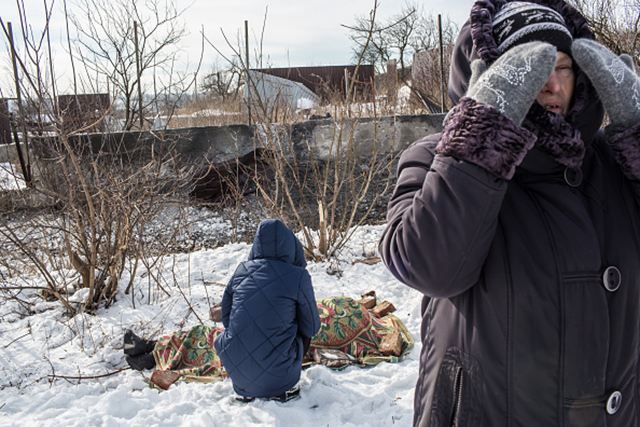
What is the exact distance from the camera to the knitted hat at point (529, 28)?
3.75ft

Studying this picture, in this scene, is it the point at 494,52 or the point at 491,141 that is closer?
the point at 491,141

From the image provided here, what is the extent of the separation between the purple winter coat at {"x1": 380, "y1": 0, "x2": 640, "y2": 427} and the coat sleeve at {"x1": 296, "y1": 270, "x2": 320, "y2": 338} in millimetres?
2232

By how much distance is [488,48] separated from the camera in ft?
3.76

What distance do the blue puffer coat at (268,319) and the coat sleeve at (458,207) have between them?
7.50 ft

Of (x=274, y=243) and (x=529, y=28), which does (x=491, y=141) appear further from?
(x=274, y=243)

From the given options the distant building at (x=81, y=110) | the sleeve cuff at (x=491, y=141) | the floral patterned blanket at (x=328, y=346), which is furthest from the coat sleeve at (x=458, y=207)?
the distant building at (x=81, y=110)

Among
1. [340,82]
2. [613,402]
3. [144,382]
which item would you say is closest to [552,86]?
[613,402]

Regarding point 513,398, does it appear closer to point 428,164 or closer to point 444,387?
point 444,387

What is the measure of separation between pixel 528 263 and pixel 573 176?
0.23 m

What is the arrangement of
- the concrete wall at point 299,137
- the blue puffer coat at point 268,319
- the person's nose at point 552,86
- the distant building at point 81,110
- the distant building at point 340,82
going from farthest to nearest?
1. the concrete wall at point 299,137
2. the distant building at point 340,82
3. the distant building at point 81,110
4. the blue puffer coat at point 268,319
5. the person's nose at point 552,86

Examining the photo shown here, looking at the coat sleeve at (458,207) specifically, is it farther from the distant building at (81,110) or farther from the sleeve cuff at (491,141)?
the distant building at (81,110)

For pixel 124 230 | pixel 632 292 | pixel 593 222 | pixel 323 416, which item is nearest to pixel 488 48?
pixel 593 222

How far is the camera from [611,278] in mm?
1109

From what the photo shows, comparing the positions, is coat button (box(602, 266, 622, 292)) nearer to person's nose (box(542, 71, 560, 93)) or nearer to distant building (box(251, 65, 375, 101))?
person's nose (box(542, 71, 560, 93))
